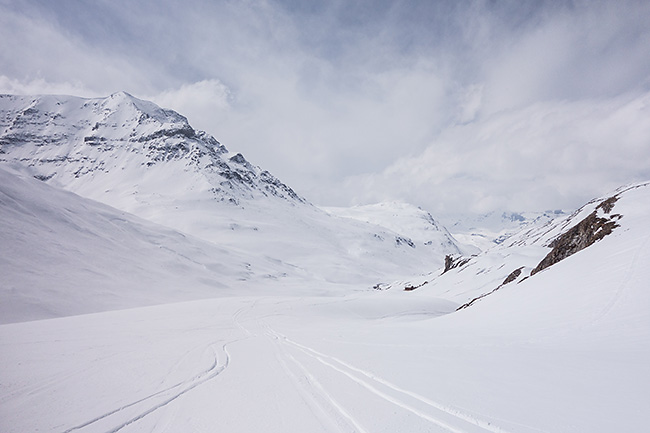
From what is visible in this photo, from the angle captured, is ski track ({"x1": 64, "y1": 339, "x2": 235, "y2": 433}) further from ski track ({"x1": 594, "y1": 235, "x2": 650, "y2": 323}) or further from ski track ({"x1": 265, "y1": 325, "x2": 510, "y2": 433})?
ski track ({"x1": 594, "y1": 235, "x2": 650, "y2": 323})

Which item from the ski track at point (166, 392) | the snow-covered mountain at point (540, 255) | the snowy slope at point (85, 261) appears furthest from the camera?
the snowy slope at point (85, 261)

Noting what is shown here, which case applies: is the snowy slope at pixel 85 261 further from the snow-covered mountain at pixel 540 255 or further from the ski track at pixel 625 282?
the snow-covered mountain at pixel 540 255

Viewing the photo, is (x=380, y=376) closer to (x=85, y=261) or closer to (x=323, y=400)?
(x=323, y=400)

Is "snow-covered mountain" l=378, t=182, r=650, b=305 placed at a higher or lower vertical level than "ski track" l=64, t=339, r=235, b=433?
higher

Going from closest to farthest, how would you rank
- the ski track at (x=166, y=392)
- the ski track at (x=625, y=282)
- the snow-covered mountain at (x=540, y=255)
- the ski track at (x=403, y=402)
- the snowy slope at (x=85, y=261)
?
1. the ski track at (x=403, y=402)
2. the ski track at (x=166, y=392)
3. the ski track at (x=625, y=282)
4. the snow-covered mountain at (x=540, y=255)
5. the snowy slope at (x=85, y=261)

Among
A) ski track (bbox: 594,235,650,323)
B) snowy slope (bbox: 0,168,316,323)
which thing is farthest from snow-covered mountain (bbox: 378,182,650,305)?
snowy slope (bbox: 0,168,316,323)

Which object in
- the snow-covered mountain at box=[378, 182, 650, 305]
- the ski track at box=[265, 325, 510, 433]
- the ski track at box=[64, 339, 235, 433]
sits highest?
the snow-covered mountain at box=[378, 182, 650, 305]

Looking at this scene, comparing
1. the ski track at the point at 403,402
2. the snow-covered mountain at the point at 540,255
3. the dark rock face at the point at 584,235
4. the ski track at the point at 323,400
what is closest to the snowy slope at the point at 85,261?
the ski track at the point at 323,400

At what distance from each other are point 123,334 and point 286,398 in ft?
50.9

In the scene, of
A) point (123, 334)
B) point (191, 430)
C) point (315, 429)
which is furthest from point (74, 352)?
point (315, 429)

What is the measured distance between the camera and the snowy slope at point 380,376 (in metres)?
5.00

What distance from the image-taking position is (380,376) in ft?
23.6

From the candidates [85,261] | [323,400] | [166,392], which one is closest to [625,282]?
[323,400]

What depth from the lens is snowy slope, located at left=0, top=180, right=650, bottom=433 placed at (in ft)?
16.4
